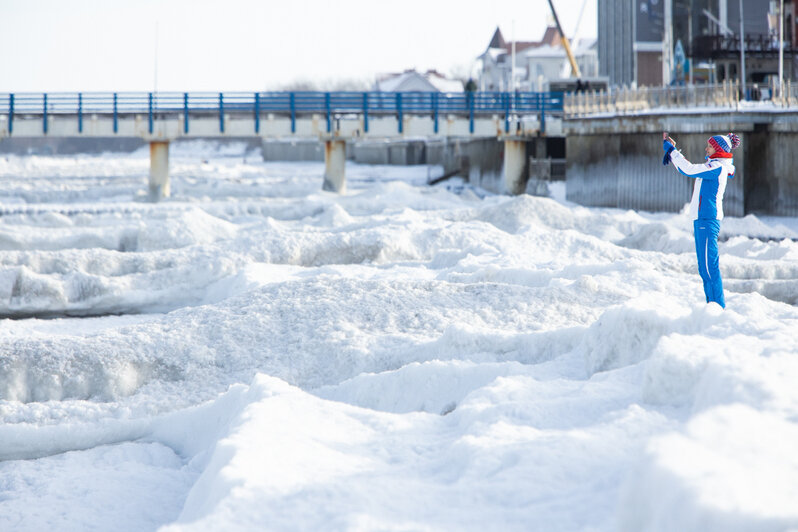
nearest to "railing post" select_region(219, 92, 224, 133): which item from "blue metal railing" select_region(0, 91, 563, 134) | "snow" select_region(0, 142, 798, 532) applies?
"blue metal railing" select_region(0, 91, 563, 134)

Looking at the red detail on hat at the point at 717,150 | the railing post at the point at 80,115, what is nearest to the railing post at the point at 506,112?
the railing post at the point at 80,115

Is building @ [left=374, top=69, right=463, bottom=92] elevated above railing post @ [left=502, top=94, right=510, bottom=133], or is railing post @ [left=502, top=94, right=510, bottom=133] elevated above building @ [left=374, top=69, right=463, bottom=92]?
building @ [left=374, top=69, right=463, bottom=92]

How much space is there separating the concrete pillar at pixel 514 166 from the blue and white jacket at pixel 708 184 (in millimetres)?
27435

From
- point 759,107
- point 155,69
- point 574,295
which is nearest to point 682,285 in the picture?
point 574,295

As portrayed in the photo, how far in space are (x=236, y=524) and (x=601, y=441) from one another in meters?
1.99

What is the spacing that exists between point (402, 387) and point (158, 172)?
98.8 feet

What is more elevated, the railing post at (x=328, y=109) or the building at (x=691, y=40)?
the building at (x=691, y=40)

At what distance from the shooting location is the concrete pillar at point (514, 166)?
37.2 meters

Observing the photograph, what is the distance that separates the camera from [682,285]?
13102mm

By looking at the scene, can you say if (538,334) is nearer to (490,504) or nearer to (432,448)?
(432,448)

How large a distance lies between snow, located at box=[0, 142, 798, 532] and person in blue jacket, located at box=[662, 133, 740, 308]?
0.43m

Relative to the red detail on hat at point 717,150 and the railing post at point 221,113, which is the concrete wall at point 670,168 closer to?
the railing post at point 221,113

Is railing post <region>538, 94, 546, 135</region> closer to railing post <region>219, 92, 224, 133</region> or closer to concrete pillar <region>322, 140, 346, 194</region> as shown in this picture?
concrete pillar <region>322, 140, 346, 194</region>

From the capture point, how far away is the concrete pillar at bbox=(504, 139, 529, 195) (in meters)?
37.2
